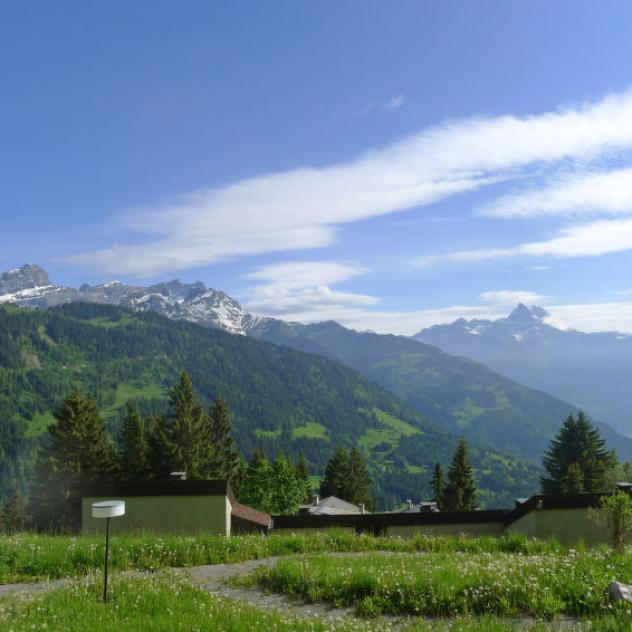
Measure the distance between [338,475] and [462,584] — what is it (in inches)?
3474

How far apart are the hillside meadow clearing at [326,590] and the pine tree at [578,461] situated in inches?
2251

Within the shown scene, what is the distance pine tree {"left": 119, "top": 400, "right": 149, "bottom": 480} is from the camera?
64312 mm

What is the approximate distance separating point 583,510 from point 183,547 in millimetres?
18410

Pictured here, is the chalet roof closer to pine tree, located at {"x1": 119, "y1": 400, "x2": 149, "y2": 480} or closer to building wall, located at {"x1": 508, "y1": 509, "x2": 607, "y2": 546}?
pine tree, located at {"x1": 119, "y1": 400, "x2": 149, "y2": 480}

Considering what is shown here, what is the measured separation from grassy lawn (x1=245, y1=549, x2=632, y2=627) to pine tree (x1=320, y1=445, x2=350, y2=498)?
84.8 metres

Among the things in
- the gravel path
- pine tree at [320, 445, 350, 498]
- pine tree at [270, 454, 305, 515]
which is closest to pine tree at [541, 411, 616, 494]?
pine tree at [270, 454, 305, 515]

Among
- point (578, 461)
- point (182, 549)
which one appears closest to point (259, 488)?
point (578, 461)

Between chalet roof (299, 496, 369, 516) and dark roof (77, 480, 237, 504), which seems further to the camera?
chalet roof (299, 496, 369, 516)

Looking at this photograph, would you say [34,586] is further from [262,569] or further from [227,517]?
[227,517]

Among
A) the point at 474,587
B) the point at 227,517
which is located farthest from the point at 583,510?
the point at 474,587

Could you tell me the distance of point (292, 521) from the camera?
34.5 meters

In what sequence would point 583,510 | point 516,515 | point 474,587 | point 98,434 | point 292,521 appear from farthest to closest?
point 98,434 → point 292,521 → point 516,515 → point 583,510 → point 474,587

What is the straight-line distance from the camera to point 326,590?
36.7ft

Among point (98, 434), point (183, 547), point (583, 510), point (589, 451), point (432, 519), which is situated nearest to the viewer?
point (183, 547)
